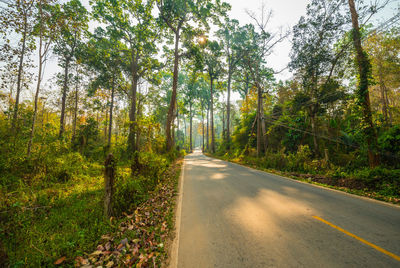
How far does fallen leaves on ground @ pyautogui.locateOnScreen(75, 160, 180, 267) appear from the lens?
2.35 m

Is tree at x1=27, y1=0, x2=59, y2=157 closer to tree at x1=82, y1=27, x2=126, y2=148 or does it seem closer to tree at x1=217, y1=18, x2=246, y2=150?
tree at x1=82, y1=27, x2=126, y2=148

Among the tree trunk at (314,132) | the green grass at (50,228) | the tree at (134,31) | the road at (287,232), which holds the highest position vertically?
the tree at (134,31)

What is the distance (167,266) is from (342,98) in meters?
14.3

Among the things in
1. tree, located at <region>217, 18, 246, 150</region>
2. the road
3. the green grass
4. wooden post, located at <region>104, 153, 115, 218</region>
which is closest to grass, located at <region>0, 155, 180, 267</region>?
the green grass

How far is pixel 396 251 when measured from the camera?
239 cm

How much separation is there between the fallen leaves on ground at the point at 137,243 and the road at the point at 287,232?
0.35 metres

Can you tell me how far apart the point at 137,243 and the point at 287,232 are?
286 cm

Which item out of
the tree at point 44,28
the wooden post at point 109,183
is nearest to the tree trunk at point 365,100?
the wooden post at point 109,183

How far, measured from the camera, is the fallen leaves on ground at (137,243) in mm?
2350

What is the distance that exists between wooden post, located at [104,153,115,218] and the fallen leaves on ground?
572mm

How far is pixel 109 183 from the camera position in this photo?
388 centimetres

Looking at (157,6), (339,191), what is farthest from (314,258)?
(157,6)

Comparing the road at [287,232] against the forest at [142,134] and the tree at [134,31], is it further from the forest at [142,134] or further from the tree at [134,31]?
the tree at [134,31]

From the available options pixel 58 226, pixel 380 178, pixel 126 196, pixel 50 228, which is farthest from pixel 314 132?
pixel 50 228
